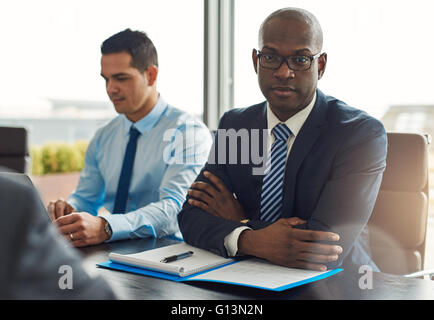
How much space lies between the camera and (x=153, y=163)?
242 cm

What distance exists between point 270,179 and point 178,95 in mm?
2549

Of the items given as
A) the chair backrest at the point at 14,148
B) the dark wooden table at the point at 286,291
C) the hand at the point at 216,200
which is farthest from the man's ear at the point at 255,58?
the chair backrest at the point at 14,148

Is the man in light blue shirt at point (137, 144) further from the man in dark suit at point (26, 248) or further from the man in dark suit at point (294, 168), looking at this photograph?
the man in dark suit at point (26, 248)

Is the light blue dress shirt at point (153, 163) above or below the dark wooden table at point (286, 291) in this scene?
above

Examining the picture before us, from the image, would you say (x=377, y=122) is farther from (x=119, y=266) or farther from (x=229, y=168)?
(x=119, y=266)

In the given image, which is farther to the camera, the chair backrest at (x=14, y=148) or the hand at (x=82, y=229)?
the chair backrest at (x=14, y=148)

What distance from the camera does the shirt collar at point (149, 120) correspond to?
8.25 feet

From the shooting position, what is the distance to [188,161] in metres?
2.35

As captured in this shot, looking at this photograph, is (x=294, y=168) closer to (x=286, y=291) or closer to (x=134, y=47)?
(x=286, y=291)

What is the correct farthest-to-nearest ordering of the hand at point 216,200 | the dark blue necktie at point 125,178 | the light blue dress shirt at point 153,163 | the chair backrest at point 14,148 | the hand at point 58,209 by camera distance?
1. the chair backrest at point 14,148
2. the dark blue necktie at point 125,178
3. the light blue dress shirt at point 153,163
4. the hand at point 58,209
5. the hand at point 216,200

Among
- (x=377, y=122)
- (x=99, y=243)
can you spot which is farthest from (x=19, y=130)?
(x=377, y=122)

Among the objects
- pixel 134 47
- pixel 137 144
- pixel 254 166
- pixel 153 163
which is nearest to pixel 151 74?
pixel 134 47

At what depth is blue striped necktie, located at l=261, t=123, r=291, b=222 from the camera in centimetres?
182

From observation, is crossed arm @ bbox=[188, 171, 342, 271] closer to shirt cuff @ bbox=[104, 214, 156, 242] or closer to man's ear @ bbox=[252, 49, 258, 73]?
shirt cuff @ bbox=[104, 214, 156, 242]
